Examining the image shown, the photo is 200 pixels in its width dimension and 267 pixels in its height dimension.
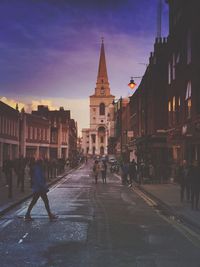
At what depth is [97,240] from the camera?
1090cm

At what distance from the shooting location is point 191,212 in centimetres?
1641

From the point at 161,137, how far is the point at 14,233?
29.6m

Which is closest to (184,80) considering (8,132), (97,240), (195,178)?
(195,178)

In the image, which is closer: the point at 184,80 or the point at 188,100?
the point at 188,100

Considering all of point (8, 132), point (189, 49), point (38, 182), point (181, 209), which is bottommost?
point (181, 209)

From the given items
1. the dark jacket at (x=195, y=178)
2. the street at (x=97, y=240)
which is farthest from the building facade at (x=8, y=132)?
the street at (x=97, y=240)

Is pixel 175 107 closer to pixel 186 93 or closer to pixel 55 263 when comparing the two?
pixel 186 93

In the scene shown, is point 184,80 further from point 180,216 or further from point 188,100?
point 180,216

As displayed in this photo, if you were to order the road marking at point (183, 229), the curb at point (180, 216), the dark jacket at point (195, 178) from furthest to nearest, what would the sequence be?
1. the dark jacket at point (195, 178)
2. the curb at point (180, 216)
3. the road marking at point (183, 229)

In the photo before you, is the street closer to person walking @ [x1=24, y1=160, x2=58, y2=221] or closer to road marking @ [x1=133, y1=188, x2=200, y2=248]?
road marking @ [x1=133, y1=188, x2=200, y2=248]

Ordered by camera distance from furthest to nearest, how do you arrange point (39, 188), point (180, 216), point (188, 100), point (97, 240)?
point (188, 100), point (180, 216), point (39, 188), point (97, 240)

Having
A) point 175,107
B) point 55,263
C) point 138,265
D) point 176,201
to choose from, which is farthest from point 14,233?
point 175,107

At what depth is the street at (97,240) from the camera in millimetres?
8828

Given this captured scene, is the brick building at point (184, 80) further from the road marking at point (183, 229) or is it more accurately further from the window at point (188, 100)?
the road marking at point (183, 229)
